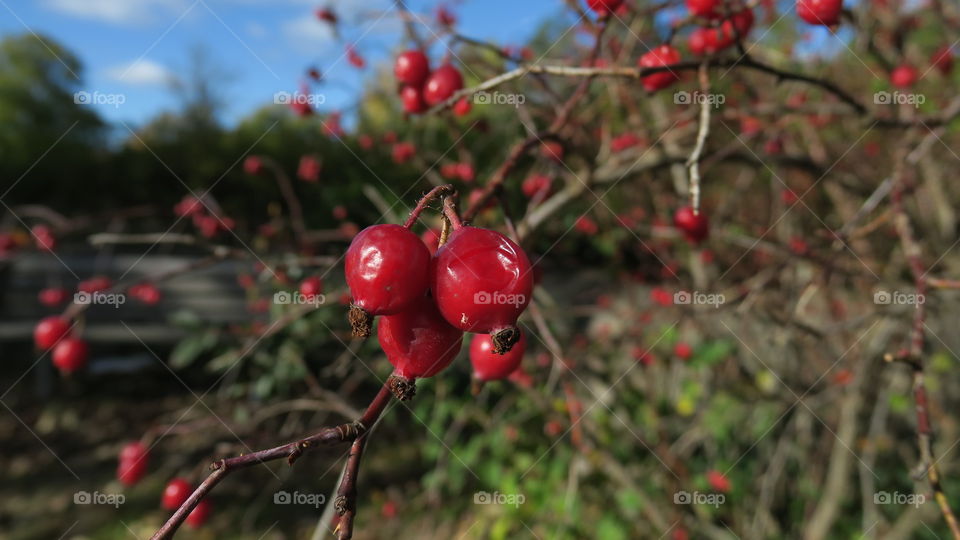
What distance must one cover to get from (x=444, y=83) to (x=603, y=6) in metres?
0.39

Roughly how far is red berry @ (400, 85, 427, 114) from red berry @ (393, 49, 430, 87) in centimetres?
1

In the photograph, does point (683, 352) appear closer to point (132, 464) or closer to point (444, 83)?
point (444, 83)

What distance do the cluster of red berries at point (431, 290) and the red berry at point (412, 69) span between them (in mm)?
850

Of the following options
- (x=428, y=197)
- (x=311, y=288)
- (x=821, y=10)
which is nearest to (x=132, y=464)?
(x=311, y=288)

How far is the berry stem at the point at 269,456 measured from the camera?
1.89 feet

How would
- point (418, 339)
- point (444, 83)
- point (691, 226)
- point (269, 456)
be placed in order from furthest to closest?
1. point (691, 226)
2. point (444, 83)
3. point (418, 339)
4. point (269, 456)

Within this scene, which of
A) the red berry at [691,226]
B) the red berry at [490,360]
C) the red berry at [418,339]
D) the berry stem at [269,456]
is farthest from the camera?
the red berry at [691,226]

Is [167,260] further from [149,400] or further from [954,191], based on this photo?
[954,191]

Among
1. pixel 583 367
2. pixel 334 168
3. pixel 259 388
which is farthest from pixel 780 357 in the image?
pixel 334 168

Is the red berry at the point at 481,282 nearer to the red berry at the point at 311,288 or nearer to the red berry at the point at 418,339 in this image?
the red berry at the point at 418,339

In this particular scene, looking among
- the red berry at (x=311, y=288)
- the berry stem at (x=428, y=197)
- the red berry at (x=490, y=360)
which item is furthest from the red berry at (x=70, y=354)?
the berry stem at (x=428, y=197)

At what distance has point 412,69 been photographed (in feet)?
4.64

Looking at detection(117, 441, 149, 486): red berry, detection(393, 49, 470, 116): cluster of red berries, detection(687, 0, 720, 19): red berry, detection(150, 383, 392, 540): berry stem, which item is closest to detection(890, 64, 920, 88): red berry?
detection(687, 0, 720, 19): red berry

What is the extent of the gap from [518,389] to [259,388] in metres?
1.23
